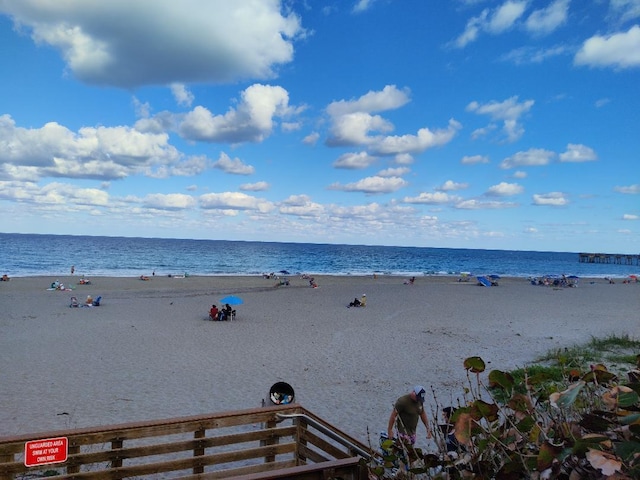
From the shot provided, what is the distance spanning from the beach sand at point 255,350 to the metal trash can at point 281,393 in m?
1.11

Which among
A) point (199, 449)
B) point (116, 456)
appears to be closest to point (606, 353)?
point (199, 449)

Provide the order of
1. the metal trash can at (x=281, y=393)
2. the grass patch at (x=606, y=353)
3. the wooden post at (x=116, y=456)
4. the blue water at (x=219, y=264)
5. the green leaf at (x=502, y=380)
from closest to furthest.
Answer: the green leaf at (x=502, y=380) < the wooden post at (x=116, y=456) < the metal trash can at (x=281, y=393) < the grass patch at (x=606, y=353) < the blue water at (x=219, y=264)

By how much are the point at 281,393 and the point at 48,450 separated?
15.3 feet

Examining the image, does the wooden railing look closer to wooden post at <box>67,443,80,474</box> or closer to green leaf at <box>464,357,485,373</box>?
wooden post at <box>67,443,80,474</box>

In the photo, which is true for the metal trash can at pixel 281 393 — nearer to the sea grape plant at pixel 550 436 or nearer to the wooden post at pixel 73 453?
the wooden post at pixel 73 453

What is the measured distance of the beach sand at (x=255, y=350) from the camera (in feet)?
30.3

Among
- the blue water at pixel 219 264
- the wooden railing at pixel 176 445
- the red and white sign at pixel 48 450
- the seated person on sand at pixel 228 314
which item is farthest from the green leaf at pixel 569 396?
the blue water at pixel 219 264

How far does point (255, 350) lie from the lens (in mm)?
14133

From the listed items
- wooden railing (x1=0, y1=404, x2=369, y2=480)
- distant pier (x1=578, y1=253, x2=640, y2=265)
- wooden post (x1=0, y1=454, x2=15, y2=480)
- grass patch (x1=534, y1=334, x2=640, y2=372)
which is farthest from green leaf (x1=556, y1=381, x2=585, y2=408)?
distant pier (x1=578, y1=253, x2=640, y2=265)

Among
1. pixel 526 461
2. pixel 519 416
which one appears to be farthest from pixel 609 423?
pixel 519 416

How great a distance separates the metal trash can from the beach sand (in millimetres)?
1112

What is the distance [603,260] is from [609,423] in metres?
137

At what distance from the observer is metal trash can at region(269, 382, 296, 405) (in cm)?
777

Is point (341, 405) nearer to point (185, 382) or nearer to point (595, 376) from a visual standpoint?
point (185, 382)
